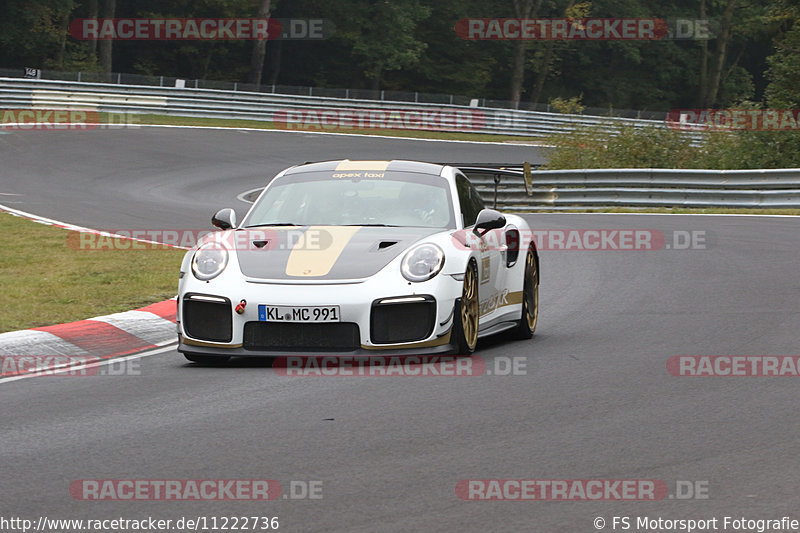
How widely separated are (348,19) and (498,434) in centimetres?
5908

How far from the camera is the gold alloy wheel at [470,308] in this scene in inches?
323

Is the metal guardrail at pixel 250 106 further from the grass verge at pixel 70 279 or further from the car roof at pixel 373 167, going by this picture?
the car roof at pixel 373 167

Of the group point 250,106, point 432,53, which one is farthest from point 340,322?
point 432,53

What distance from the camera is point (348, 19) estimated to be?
6353cm

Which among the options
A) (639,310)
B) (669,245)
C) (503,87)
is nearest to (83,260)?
(639,310)

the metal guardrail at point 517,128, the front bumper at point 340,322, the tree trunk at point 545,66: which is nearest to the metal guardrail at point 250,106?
the metal guardrail at point 517,128

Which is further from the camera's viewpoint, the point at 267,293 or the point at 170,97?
the point at 170,97

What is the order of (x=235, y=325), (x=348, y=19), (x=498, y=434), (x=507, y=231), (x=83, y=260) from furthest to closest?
1. (x=348, y=19)
2. (x=83, y=260)
3. (x=507, y=231)
4. (x=235, y=325)
5. (x=498, y=434)

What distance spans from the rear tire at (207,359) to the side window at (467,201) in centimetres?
201

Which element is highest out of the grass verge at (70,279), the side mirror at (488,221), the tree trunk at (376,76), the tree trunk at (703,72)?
the tree trunk at (703,72)

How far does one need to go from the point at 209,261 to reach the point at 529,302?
267 centimetres

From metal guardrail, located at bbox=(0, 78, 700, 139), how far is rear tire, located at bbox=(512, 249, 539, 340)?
105ft

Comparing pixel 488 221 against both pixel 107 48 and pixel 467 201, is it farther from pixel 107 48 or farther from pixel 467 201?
pixel 107 48

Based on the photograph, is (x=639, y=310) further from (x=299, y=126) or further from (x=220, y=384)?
(x=299, y=126)
